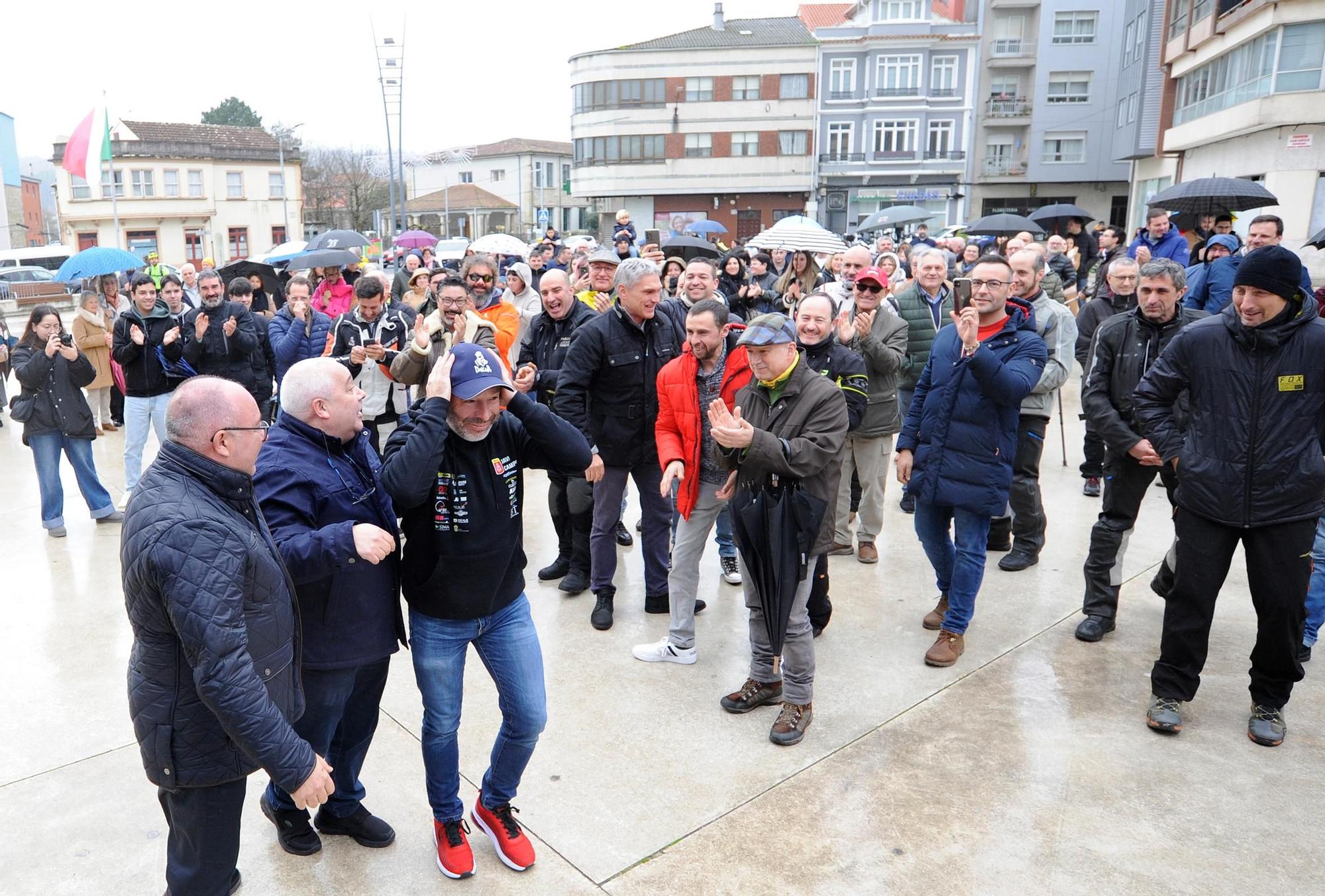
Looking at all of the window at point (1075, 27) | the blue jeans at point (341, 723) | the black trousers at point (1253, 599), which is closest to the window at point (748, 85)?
the window at point (1075, 27)

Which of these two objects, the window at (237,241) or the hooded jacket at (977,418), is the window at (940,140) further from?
the hooded jacket at (977,418)

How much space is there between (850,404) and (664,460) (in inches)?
41.0

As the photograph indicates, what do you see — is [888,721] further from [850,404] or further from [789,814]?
[850,404]

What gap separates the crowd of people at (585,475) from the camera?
96.4 inches

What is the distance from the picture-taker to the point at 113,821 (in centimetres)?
347

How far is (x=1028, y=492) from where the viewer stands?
599 centimetres

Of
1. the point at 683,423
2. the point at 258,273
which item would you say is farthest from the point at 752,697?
the point at 258,273

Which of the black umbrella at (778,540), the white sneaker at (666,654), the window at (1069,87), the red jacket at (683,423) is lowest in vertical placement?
the white sneaker at (666,654)

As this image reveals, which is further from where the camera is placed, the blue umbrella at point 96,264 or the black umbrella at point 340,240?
the black umbrella at point 340,240

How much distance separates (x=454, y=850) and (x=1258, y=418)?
3567mm

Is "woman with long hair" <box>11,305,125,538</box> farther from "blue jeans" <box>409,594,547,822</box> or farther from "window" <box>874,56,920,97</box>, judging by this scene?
"window" <box>874,56,920,97</box>

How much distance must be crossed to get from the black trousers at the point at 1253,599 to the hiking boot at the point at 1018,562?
5.95 feet

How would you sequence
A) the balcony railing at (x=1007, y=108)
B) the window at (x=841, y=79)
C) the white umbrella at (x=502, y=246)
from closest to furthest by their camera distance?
the white umbrella at (x=502, y=246) → the balcony railing at (x=1007, y=108) → the window at (x=841, y=79)

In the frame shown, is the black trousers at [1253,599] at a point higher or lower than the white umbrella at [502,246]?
lower
